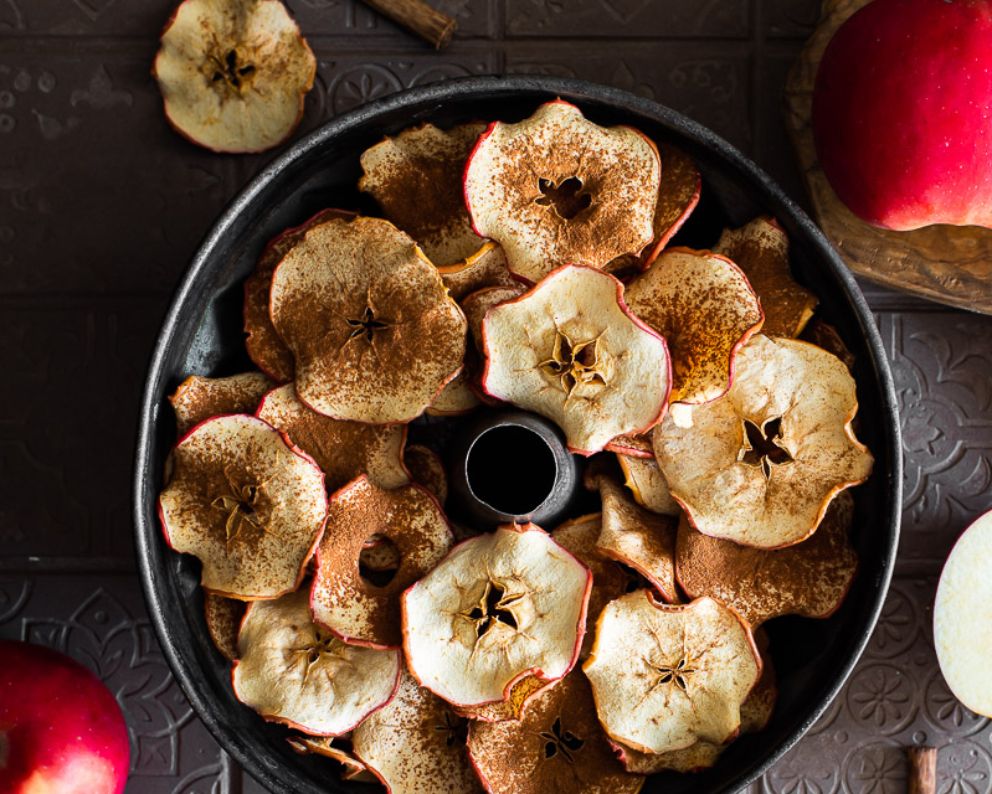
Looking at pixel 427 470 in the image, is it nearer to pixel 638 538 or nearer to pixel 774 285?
pixel 638 538

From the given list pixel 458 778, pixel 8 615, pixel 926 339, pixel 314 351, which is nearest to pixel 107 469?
pixel 8 615

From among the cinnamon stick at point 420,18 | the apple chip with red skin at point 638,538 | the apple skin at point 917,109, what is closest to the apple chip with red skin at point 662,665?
the apple chip with red skin at point 638,538

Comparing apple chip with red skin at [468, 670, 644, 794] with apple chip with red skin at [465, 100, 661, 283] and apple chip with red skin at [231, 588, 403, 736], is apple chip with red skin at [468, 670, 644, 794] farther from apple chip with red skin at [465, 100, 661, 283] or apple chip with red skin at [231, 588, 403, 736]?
apple chip with red skin at [465, 100, 661, 283]

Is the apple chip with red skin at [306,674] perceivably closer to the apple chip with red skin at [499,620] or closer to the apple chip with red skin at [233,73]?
the apple chip with red skin at [499,620]

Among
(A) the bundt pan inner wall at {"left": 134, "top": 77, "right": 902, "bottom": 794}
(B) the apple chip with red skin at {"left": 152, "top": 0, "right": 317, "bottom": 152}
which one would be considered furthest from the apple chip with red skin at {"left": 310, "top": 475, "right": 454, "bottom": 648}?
(B) the apple chip with red skin at {"left": 152, "top": 0, "right": 317, "bottom": 152}

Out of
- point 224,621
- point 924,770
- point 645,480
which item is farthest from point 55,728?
point 924,770

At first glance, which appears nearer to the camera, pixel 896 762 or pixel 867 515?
pixel 867 515

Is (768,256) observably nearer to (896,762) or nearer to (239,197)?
(239,197)
